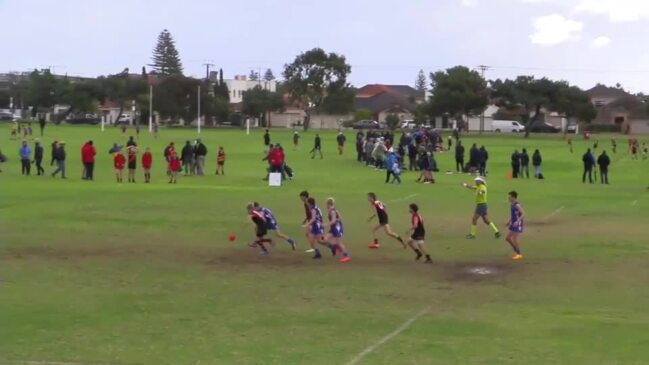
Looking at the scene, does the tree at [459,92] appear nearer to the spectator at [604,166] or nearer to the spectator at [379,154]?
the spectator at [379,154]

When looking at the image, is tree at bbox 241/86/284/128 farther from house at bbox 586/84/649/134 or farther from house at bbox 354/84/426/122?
house at bbox 586/84/649/134

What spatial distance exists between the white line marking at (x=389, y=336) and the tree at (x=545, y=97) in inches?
4024

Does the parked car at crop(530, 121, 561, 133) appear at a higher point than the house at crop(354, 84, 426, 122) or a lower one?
lower

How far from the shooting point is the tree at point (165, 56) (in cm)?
18250

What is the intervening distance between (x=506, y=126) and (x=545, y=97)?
82.3 feet

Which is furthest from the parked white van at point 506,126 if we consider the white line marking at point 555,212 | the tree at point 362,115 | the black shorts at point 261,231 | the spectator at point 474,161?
the black shorts at point 261,231


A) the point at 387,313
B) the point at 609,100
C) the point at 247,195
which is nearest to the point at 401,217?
the point at 247,195

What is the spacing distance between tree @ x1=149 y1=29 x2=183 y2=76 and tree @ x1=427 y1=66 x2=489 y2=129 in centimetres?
7250

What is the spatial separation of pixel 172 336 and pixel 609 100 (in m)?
173

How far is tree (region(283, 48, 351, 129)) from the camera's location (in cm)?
13925

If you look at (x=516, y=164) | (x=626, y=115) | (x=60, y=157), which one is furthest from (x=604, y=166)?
(x=626, y=115)

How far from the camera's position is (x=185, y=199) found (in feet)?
119

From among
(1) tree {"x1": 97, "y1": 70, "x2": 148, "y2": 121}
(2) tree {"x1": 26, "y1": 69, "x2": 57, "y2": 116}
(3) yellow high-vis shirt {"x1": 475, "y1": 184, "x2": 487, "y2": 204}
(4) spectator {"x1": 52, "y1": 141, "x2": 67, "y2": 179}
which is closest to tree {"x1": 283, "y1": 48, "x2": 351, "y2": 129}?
(1) tree {"x1": 97, "y1": 70, "x2": 148, "y2": 121}

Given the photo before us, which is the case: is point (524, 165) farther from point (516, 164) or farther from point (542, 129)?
point (542, 129)
